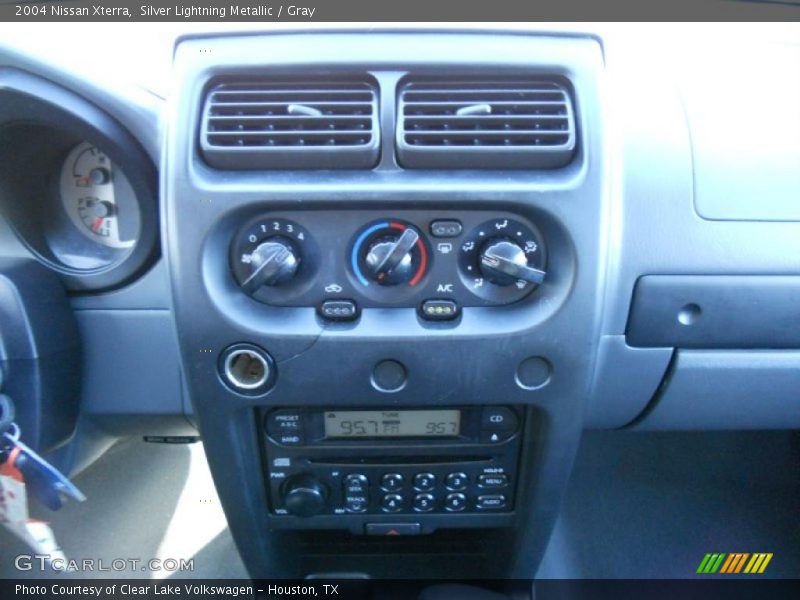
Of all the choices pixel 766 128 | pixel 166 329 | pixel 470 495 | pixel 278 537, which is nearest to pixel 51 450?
pixel 166 329

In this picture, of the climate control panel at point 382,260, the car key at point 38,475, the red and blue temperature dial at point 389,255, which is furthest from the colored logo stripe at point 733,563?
the car key at point 38,475

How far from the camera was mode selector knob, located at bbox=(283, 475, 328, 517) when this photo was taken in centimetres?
124

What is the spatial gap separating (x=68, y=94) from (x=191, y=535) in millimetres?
1179

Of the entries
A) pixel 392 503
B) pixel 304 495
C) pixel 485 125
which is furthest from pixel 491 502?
pixel 485 125

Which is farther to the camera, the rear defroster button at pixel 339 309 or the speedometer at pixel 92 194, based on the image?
the speedometer at pixel 92 194

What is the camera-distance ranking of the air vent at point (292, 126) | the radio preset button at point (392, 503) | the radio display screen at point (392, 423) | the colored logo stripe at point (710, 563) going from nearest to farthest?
the air vent at point (292, 126) → the radio display screen at point (392, 423) → the radio preset button at point (392, 503) → the colored logo stripe at point (710, 563)

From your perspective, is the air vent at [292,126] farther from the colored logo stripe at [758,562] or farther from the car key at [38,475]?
the colored logo stripe at [758,562]

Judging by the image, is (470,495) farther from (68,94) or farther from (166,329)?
(68,94)

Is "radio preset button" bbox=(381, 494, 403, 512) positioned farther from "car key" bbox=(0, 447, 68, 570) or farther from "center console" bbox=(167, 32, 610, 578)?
"car key" bbox=(0, 447, 68, 570)

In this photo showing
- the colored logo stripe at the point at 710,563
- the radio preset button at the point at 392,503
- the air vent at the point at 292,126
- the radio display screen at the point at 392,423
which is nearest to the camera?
the air vent at the point at 292,126

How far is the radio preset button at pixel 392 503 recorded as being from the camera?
1289mm

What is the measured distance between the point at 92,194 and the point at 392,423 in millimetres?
749

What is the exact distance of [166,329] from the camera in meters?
1.41
